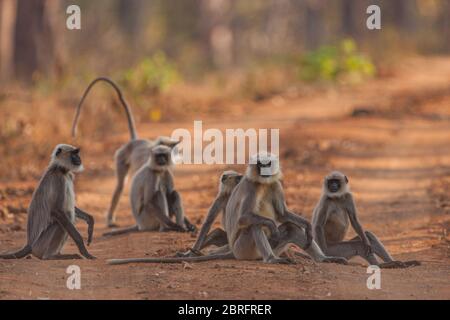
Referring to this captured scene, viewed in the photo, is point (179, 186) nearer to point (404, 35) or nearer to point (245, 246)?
point (245, 246)

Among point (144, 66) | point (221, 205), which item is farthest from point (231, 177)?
point (144, 66)

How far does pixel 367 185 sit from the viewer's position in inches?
477

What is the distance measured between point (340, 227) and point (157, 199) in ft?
6.75

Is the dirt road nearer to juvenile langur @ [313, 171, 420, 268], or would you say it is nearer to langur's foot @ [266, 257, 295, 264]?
langur's foot @ [266, 257, 295, 264]

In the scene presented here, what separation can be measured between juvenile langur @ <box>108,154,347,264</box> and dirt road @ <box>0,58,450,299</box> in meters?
0.17

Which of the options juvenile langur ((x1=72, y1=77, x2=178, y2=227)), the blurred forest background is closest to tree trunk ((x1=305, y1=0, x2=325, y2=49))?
the blurred forest background

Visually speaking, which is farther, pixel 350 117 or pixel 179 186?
pixel 350 117

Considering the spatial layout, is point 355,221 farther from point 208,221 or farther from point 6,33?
point 6,33

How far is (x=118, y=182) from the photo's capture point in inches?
430

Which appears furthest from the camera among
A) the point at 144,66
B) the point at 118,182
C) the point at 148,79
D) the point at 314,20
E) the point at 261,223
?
the point at 314,20

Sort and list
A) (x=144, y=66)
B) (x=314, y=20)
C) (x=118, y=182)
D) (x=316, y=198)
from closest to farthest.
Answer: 1. (x=118, y=182)
2. (x=316, y=198)
3. (x=144, y=66)
4. (x=314, y=20)

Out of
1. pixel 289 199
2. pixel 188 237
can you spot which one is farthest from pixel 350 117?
pixel 188 237

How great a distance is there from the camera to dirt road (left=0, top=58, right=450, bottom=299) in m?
6.83

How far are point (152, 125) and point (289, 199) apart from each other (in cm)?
554
